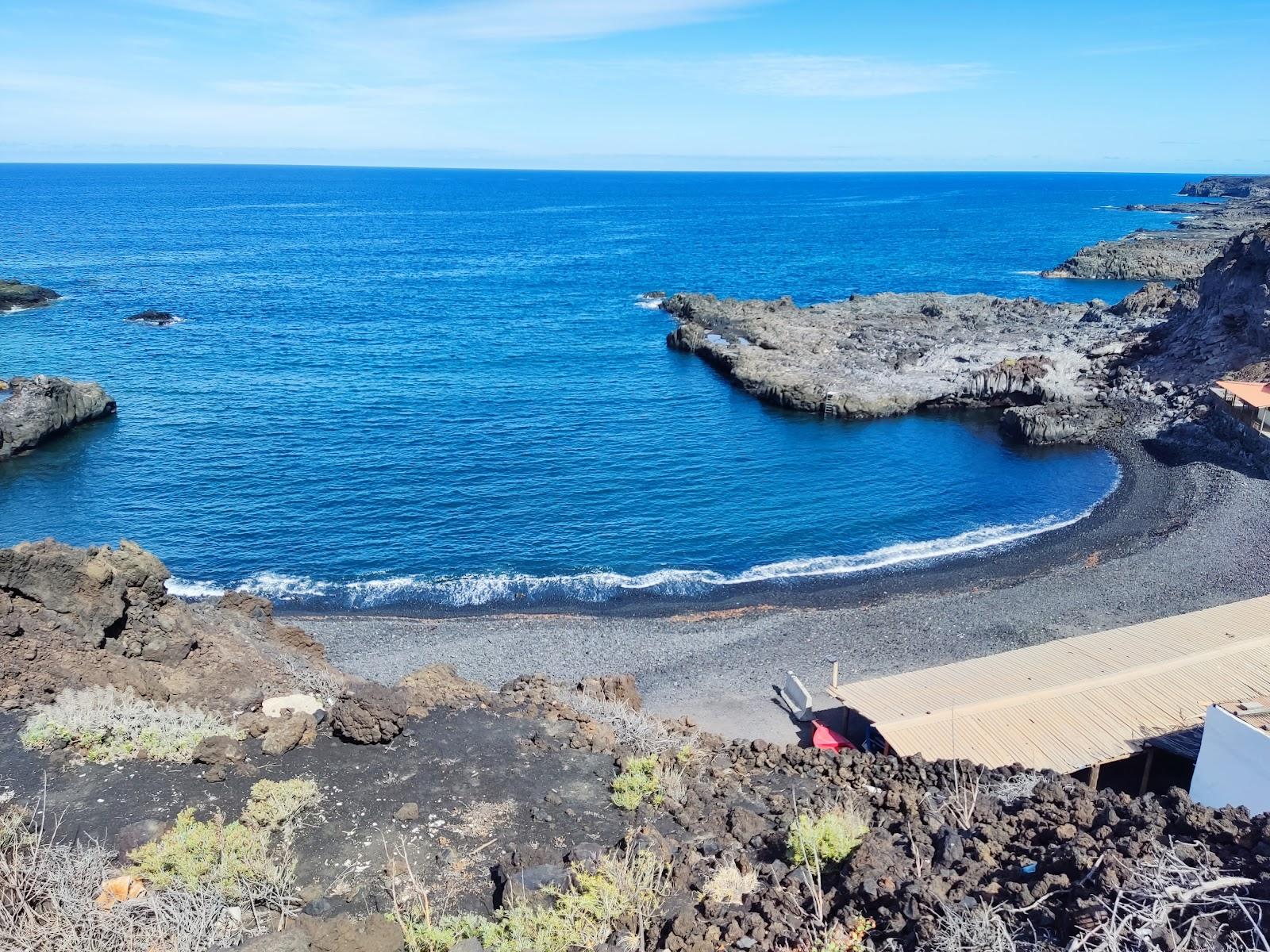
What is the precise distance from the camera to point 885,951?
1127 centimetres

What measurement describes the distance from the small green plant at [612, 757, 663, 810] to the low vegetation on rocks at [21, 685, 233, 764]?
8043 mm

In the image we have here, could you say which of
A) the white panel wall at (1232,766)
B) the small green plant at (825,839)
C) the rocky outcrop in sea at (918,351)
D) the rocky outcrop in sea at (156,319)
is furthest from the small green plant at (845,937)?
the rocky outcrop in sea at (156,319)

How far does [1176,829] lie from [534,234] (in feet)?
484

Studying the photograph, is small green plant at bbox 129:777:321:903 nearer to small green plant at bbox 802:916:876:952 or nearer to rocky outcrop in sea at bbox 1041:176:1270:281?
small green plant at bbox 802:916:876:952

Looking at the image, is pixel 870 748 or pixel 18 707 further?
pixel 870 748

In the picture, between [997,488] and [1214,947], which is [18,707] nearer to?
[1214,947]

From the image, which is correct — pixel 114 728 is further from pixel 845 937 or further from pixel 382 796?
pixel 845 937

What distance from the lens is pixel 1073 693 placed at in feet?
71.7

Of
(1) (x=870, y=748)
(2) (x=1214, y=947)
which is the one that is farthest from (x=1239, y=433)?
(2) (x=1214, y=947)

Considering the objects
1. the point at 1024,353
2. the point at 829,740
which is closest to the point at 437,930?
the point at 829,740

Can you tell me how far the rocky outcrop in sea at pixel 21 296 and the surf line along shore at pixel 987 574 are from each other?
6648 cm

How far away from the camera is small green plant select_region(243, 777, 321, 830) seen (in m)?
15.2

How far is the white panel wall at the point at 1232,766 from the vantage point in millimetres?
15969

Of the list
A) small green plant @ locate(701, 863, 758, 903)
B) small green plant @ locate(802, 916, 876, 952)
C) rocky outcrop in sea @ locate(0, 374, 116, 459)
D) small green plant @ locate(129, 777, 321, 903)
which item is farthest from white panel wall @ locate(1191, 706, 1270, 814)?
rocky outcrop in sea @ locate(0, 374, 116, 459)
